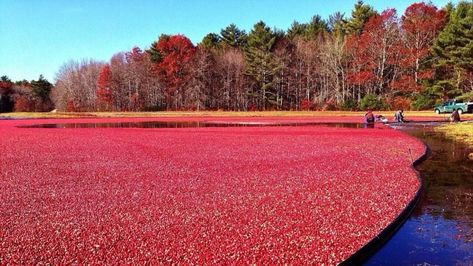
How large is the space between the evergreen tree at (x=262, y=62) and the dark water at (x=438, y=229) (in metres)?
66.6

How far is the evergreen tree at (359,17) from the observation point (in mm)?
77812

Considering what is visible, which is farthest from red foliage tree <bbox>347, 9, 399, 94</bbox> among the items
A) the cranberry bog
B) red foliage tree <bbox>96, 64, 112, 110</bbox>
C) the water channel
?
the water channel

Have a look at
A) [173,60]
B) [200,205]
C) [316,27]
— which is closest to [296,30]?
[316,27]

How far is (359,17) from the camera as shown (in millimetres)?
79125

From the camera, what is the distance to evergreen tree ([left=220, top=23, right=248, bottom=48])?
96688 mm

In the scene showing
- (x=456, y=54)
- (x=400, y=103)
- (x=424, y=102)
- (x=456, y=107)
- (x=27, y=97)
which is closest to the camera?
(x=456, y=107)

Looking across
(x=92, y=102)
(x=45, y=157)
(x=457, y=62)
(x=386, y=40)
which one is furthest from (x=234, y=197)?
(x=92, y=102)

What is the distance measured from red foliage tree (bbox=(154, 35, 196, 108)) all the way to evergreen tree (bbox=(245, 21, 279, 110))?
40.6ft

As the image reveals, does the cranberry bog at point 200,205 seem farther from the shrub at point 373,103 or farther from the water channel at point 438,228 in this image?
the shrub at point 373,103

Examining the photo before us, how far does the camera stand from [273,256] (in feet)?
21.9

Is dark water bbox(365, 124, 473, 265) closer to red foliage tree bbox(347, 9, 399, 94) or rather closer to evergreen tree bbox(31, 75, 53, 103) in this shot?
red foliage tree bbox(347, 9, 399, 94)

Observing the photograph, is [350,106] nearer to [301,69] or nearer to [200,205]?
[301,69]

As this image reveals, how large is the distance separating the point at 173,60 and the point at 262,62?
18325mm

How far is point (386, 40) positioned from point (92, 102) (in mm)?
63770
